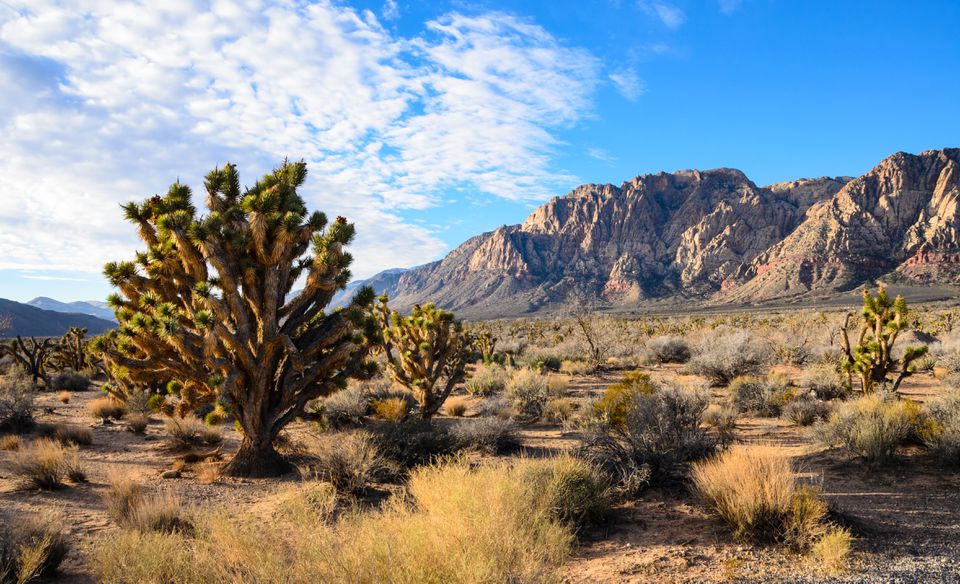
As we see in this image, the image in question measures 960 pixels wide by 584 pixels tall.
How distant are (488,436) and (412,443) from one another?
1962mm

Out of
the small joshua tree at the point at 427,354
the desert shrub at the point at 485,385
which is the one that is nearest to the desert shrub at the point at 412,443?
the small joshua tree at the point at 427,354

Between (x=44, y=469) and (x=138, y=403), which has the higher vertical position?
(x=44, y=469)

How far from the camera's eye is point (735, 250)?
426ft

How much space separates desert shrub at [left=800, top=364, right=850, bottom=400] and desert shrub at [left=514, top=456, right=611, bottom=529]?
1059cm

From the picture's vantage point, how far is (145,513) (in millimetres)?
5238

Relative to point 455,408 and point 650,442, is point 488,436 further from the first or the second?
point 455,408

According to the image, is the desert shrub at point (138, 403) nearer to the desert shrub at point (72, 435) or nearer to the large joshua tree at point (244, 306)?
the desert shrub at point (72, 435)

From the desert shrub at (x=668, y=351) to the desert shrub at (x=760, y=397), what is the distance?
10.4 meters

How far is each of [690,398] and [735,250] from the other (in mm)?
136596

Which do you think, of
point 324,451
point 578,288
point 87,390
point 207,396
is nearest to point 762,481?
point 324,451

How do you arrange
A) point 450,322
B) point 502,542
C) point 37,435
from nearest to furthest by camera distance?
point 502,542 → point 37,435 → point 450,322

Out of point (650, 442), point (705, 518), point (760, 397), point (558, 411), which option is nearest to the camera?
point (705, 518)

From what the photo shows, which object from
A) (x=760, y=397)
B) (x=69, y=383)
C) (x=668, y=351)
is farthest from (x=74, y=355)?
(x=760, y=397)

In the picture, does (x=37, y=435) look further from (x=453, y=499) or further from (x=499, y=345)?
(x=499, y=345)
